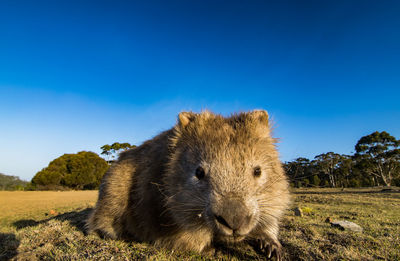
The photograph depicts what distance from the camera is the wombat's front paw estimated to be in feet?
9.20

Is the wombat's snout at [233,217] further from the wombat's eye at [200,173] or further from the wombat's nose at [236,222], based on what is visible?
the wombat's eye at [200,173]

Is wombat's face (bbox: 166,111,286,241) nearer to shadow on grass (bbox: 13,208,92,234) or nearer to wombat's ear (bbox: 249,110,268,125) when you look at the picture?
wombat's ear (bbox: 249,110,268,125)

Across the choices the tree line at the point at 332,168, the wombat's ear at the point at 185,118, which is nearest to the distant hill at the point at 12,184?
the tree line at the point at 332,168

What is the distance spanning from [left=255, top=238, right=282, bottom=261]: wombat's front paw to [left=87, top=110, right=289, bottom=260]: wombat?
0.01 m

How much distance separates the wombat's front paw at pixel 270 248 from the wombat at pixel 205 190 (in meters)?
0.01

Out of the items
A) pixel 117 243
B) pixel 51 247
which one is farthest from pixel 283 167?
pixel 51 247

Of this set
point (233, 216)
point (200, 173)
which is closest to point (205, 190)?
point (200, 173)

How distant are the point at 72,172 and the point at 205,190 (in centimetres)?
3622

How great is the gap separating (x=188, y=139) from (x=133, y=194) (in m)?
1.36

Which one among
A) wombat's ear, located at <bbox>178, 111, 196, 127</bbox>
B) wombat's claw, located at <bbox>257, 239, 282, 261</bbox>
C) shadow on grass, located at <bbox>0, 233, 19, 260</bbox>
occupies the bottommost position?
shadow on grass, located at <bbox>0, 233, 19, 260</bbox>

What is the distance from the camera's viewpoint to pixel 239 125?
3113 millimetres

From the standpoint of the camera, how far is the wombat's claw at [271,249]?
280 cm

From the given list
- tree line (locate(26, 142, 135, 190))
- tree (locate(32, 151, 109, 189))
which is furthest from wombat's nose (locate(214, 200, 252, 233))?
tree (locate(32, 151, 109, 189))

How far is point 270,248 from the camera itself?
2.82 meters
